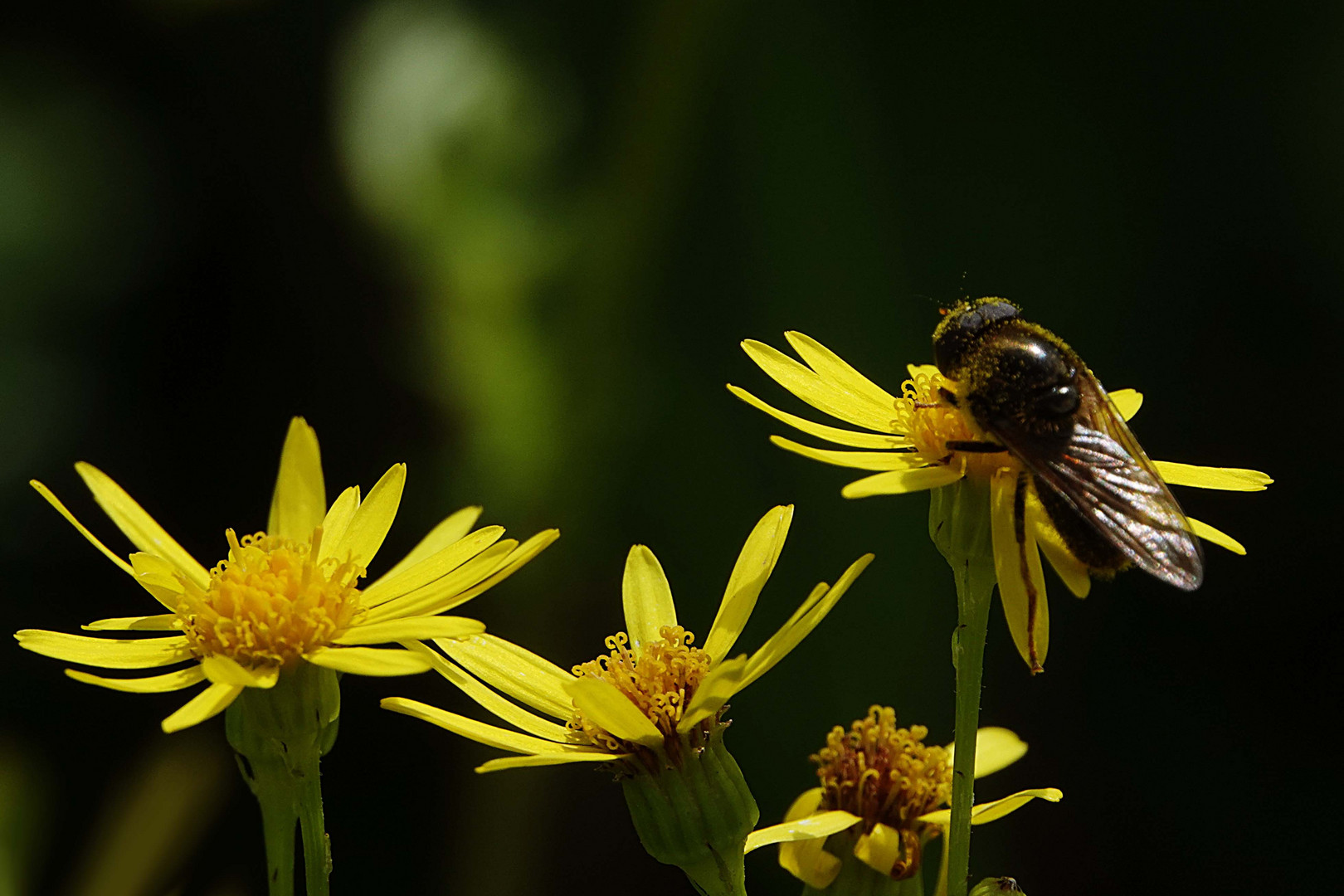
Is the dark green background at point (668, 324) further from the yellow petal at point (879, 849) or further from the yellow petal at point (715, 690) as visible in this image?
the yellow petal at point (715, 690)

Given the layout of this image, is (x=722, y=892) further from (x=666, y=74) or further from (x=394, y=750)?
(x=666, y=74)

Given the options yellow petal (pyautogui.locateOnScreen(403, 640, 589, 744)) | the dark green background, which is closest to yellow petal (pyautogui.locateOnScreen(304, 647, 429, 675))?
yellow petal (pyautogui.locateOnScreen(403, 640, 589, 744))

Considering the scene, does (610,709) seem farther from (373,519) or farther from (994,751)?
(994,751)

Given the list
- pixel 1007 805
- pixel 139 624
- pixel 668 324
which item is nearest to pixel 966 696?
pixel 1007 805

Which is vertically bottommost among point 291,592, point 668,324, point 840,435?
point 291,592

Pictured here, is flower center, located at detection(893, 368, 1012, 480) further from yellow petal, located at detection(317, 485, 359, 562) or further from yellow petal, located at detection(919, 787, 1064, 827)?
yellow petal, located at detection(317, 485, 359, 562)
